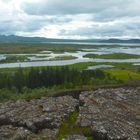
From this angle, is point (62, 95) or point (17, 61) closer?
point (62, 95)

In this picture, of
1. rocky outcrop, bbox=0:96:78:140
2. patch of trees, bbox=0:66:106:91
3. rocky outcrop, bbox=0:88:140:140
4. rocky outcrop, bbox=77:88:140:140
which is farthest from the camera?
patch of trees, bbox=0:66:106:91

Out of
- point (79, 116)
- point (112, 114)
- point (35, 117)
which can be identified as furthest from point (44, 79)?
point (79, 116)

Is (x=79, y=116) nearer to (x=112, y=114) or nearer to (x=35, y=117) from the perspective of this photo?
(x=112, y=114)

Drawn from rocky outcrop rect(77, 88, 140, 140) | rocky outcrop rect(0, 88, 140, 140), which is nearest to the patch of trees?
rocky outcrop rect(77, 88, 140, 140)

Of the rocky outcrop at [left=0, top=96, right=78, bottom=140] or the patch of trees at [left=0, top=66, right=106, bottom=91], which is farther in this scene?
the patch of trees at [left=0, top=66, right=106, bottom=91]

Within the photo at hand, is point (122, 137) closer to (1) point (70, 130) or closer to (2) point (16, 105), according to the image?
(1) point (70, 130)

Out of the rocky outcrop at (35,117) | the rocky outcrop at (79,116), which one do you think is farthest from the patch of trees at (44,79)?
the rocky outcrop at (35,117)

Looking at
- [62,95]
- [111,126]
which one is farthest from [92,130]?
[62,95]

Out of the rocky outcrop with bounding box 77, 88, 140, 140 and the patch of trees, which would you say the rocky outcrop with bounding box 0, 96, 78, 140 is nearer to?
the rocky outcrop with bounding box 77, 88, 140, 140
